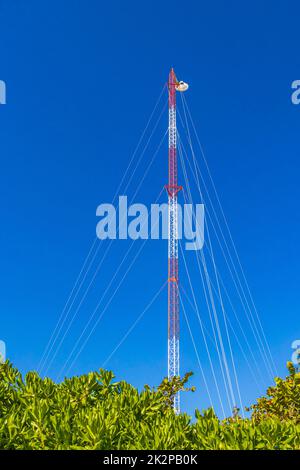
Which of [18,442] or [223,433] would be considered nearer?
[223,433]

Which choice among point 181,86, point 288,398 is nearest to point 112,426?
point 288,398

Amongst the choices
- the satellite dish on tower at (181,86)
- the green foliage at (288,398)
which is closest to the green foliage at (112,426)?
the green foliage at (288,398)

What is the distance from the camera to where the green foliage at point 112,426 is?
14.0 m

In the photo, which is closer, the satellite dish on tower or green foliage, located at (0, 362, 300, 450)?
green foliage, located at (0, 362, 300, 450)

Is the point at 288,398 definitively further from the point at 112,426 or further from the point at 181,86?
the point at 181,86

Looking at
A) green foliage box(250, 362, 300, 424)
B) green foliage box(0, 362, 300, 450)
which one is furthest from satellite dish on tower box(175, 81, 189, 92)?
green foliage box(0, 362, 300, 450)

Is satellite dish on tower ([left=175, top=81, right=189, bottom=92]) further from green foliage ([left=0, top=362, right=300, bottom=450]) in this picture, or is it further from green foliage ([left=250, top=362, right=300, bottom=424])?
green foliage ([left=0, top=362, right=300, bottom=450])

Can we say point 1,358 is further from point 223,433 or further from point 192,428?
point 223,433

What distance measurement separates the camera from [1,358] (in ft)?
62.9

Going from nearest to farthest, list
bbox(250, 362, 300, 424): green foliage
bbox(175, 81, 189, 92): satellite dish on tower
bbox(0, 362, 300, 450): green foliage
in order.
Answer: bbox(0, 362, 300, 450): green foliage → bbox(250, 362, 300, 424): green foliage → bbox(175, 81, 189, 92): satellite dish on tower

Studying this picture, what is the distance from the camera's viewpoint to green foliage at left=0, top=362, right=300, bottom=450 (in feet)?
46.1

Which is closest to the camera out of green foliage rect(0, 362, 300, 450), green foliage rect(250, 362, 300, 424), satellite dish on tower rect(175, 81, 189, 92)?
green foliage rect(0, 362, 300, 450)
